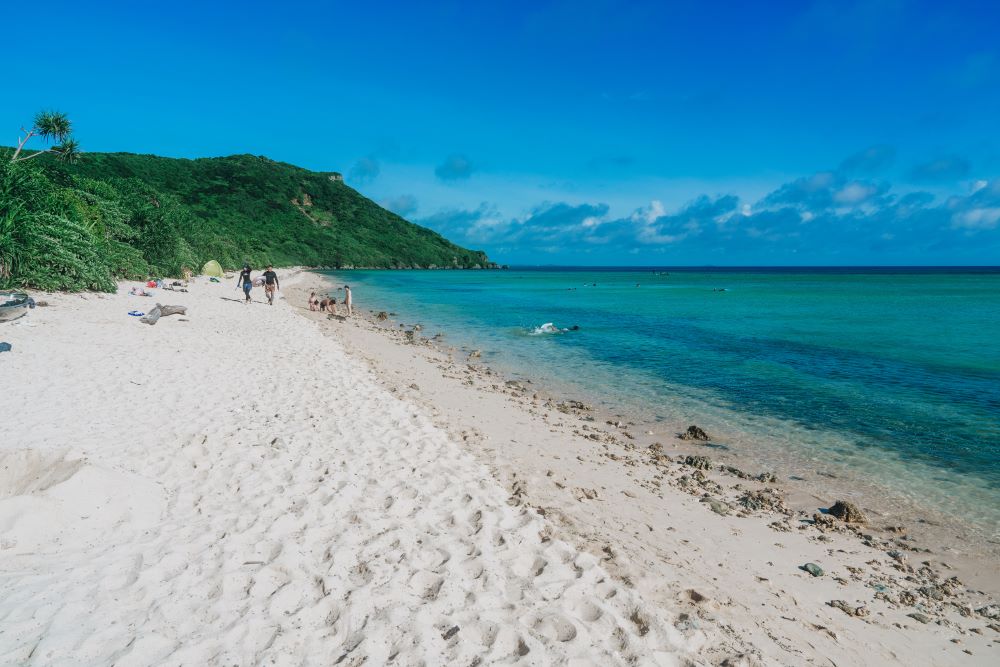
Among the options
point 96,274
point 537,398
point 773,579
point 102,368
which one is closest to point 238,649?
point 773,579

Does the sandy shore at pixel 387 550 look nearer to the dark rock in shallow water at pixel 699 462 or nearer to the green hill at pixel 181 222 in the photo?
the dark rock in shallow water at pixel 699 462

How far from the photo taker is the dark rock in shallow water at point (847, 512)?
730 cm

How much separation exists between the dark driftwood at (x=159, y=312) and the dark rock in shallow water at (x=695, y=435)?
1525cm

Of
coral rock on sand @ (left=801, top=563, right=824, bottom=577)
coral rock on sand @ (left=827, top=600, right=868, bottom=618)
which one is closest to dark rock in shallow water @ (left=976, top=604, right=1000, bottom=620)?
coral rock on sand @ (left=827, top=600, right=868, bottom=618)

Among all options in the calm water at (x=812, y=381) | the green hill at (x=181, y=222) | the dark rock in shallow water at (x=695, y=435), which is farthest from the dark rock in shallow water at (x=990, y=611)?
the green hill at (x=181, y=222)

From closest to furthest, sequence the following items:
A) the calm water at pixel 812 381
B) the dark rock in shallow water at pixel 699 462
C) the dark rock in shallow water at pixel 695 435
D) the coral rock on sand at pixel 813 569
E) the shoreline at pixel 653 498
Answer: the shoreline at pixel 653 498 → the coral rock on sand at pixel 813 569 → the dark rock in shallow water at pixel 699 462 → the calm water at pixel 812 381 → the dark rock in shallow water at pixel 695 435

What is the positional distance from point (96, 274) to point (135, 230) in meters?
13.4

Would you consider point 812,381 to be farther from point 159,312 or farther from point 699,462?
point 159,312

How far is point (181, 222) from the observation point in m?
38.8

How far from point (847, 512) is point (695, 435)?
11.9 ft

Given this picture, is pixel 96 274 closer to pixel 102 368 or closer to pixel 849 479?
pixel 102 368

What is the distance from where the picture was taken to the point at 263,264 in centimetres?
6556

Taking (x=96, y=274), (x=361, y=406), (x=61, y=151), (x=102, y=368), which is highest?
(x=61, y=151)

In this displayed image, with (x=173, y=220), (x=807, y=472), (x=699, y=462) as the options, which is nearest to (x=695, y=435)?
(x=699, y=462)
